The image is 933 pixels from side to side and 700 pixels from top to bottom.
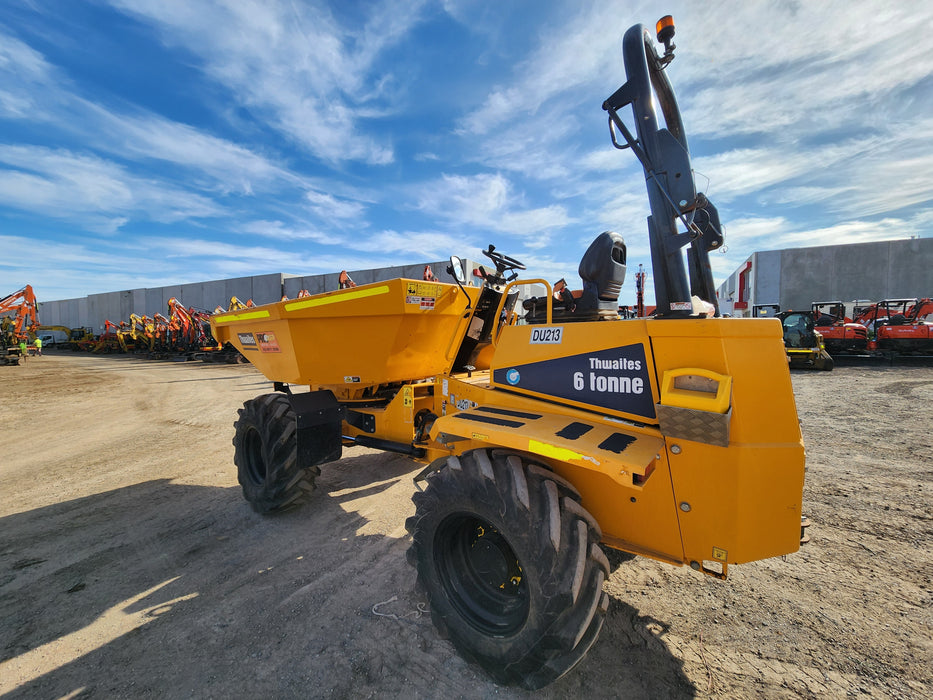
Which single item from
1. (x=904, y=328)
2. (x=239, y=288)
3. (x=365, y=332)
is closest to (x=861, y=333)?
(x=904, y=328)

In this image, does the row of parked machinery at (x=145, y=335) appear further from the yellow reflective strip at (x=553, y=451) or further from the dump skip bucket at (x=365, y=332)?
the yellow reflective strip at (x=553, y=451)

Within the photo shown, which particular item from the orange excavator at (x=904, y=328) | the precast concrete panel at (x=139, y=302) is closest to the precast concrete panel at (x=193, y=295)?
the precast concrete panel at (x=139, y=302)

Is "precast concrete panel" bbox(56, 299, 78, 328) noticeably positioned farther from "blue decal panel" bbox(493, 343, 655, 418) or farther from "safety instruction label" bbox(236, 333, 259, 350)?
"blue decal panel" bbox(493, 343, 655, 418)

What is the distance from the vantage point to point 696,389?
1915mm

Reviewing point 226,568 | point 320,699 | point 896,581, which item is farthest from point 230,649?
point 896,581

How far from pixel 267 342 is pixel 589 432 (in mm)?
3250

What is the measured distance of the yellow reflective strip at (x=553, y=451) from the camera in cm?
195

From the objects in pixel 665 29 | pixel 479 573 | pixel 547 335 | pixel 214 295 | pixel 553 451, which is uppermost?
pixel 214 295

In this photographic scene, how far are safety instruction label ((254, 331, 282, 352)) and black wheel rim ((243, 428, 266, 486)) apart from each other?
0.90 meters

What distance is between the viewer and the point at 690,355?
1954 mm

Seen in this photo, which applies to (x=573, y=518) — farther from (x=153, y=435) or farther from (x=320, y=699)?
(x=153, y=435)

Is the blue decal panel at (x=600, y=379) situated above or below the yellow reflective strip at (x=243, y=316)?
below

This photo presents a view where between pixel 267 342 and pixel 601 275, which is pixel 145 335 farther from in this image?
pixel 601 275

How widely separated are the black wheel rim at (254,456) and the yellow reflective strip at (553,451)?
3.39 metres
